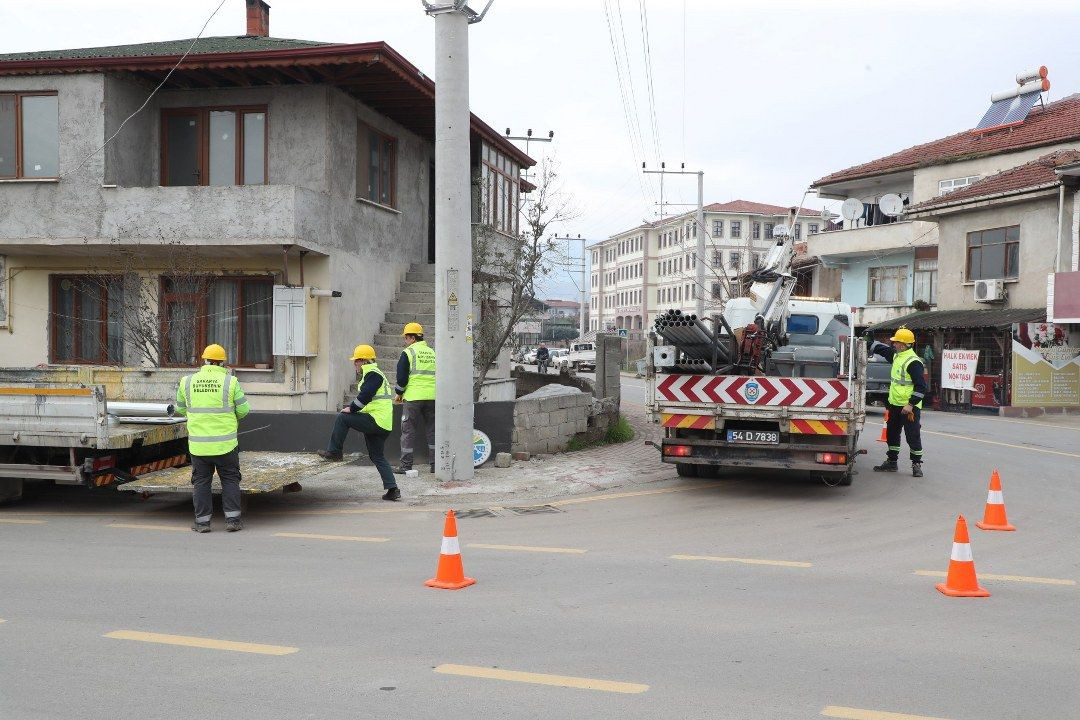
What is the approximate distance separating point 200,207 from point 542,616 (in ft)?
38.1

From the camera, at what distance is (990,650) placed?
5441 mm

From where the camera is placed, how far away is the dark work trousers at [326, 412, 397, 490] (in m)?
10.8

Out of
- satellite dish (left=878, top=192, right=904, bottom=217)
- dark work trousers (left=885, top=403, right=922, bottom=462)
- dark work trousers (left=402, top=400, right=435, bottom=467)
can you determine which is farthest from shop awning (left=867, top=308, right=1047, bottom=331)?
dark work trousers (left=402, top=400, right=435, bottom=467)

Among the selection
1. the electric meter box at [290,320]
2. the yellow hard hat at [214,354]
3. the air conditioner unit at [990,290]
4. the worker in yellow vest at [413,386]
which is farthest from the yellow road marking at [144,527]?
the air conditioner unit at [990,290]

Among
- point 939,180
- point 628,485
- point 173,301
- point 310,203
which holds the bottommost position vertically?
point 628,485

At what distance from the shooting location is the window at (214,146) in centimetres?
1653

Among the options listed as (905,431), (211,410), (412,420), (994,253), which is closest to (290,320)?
(412,420)

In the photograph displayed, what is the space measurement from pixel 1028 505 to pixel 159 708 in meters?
9.83

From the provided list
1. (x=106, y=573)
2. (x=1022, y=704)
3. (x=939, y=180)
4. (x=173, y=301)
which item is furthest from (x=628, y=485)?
(x=939, y=180)

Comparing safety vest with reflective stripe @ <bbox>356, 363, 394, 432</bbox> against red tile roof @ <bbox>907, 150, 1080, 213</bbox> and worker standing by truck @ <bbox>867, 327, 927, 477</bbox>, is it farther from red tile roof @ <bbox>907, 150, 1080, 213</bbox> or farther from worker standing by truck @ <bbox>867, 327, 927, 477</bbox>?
red tile roof @ <bbox>907, 150, 1080, 213</bbox>

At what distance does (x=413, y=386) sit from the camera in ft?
41.4

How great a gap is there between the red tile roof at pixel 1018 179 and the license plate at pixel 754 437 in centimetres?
1978

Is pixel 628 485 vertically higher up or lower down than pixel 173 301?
lower down

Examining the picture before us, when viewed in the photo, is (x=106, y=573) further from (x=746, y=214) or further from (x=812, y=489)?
(x=746, y=214)
